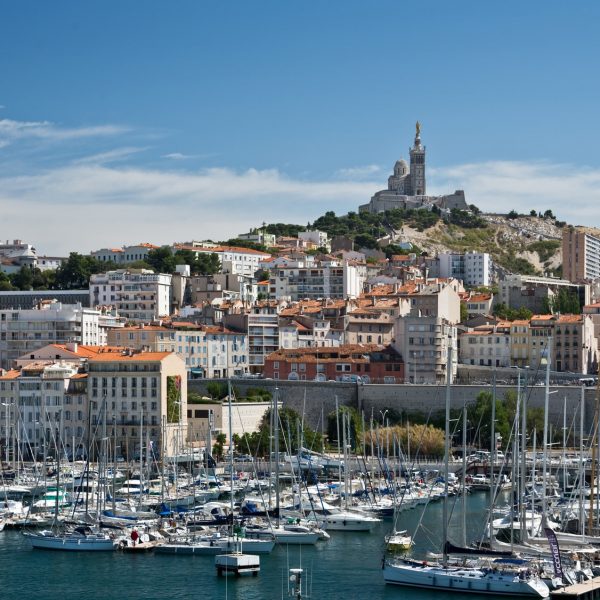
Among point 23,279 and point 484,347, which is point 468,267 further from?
point 484,347

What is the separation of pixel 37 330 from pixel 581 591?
5615 cm

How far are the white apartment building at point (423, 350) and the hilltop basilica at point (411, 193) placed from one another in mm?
77084

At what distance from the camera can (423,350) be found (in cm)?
8138

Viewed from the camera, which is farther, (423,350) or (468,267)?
(468,267)

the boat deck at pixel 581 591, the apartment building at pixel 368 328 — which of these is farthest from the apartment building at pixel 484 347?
the boat deck at pixel 581 591

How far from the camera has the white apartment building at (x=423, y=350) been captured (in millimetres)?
80812

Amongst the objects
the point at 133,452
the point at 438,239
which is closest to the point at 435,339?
the point at 133,452

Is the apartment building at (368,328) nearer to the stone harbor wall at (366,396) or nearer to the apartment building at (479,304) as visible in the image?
the stone harbor wall at (366,396)

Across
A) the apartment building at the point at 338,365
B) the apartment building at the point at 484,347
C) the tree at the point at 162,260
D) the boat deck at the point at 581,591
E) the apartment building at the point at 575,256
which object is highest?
the apartment building at the point at 575,256

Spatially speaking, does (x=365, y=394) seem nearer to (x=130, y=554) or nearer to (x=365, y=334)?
(x=365, y=334)

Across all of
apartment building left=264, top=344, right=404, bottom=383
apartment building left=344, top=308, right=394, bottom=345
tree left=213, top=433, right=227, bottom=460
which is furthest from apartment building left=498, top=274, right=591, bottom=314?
tree left=213, top=433, right=227, bottom=460

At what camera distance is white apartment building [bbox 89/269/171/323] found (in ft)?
340

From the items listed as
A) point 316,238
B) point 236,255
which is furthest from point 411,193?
point 236,255

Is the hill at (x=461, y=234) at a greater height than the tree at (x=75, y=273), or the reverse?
the hill at (x=461, y=234)
